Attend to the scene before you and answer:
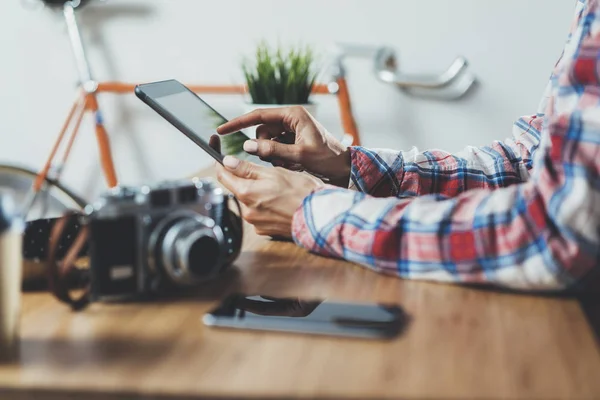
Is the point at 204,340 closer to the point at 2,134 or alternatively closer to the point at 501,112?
the point at 501,112

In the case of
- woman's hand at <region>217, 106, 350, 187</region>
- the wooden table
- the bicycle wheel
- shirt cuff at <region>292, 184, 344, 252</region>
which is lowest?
the bicycle wheel

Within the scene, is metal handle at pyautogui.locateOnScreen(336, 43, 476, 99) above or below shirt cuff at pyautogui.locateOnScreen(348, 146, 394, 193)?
above

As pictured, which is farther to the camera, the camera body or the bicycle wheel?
the bicycle wheel

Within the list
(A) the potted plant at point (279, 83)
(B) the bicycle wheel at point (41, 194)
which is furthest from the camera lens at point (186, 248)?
(B) the bicycle wheel at point (41, 194)

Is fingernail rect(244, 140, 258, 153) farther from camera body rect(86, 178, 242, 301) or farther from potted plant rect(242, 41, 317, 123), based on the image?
potted plant rect(242, 41, 317, 123)

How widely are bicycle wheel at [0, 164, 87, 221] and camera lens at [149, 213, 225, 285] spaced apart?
3.73 ft

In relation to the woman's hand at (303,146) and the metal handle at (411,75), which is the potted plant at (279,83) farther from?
the metal handle at (411,75)

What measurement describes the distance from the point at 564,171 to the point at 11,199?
448 mm

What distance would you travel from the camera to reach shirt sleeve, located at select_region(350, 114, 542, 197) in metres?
1.04

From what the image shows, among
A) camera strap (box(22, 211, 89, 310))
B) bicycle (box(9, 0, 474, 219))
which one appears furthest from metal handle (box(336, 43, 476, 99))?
camera strap (box(22, 211, 89, 310))

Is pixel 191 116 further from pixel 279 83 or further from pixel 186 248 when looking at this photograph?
pixel 279 83

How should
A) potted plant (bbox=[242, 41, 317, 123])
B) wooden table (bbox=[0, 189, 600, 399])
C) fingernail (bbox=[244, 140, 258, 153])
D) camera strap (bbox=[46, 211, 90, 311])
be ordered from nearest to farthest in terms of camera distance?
wooden table (bbox=[0, 189, 600, 399]) → camera strap (bbox=[46, 211, 90, 311]) → fingernail (bbox=[244, 140, 258, 153]) → potted plant (bbox=[242, 41, 317, 123])

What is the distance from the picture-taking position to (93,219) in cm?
61

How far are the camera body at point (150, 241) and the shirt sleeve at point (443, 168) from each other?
0.41 metres
